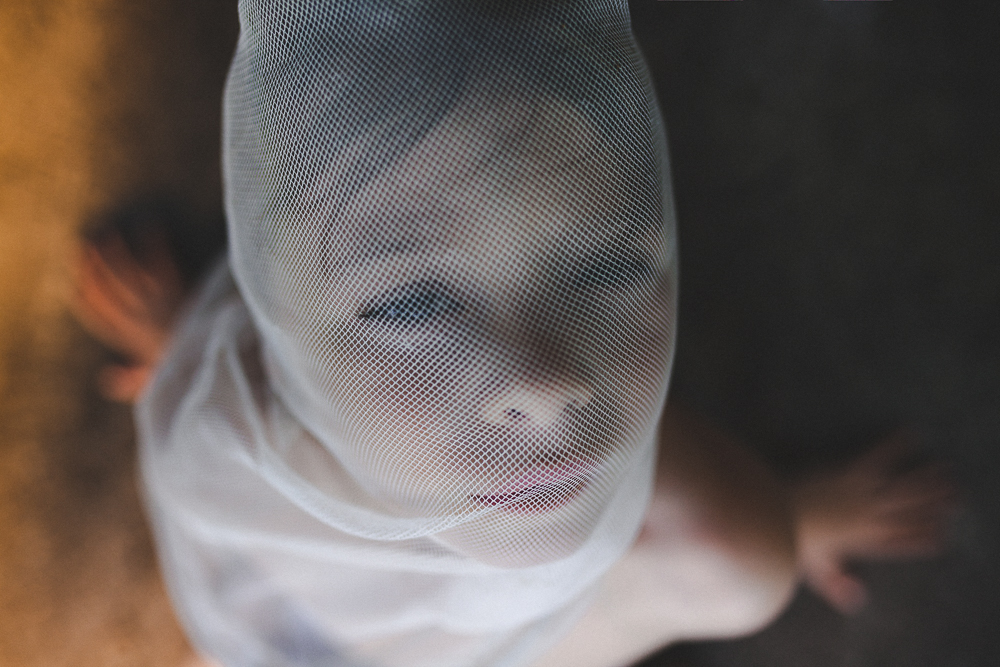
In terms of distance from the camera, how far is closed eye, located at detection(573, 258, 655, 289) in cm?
37

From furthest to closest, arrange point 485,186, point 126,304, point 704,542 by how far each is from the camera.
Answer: point 126,304 < point 704,542 < point 485,186

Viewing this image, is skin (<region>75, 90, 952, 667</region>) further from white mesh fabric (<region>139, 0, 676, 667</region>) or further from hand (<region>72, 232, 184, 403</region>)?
hand (<region>72, 232, 184, 403</region>)

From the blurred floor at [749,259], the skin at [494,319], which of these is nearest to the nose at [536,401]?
the skin at [494,319]

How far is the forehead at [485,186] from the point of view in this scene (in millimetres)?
339

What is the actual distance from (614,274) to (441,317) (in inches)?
3.9

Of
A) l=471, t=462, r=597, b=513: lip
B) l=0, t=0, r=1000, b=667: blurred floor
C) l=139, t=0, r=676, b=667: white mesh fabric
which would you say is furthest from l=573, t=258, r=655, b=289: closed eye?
l=0, t=0, r=1000, b=667: blurred floor

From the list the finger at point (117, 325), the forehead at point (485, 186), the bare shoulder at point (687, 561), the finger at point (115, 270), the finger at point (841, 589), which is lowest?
the finger at point (841, 589)

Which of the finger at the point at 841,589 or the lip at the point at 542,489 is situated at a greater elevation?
the lip at the point at 542,489

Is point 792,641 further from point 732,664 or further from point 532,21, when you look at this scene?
point 532,21

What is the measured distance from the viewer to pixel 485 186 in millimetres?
339

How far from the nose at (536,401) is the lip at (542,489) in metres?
0.04

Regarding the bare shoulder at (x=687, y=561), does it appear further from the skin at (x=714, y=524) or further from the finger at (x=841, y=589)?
the finger at (x=841, y=589)

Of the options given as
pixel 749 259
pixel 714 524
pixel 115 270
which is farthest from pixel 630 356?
pixel 115 270

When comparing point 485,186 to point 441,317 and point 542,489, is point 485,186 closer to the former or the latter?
point 441,317
